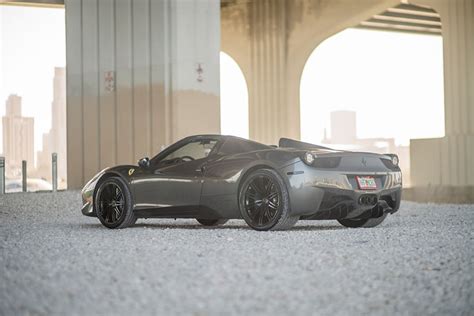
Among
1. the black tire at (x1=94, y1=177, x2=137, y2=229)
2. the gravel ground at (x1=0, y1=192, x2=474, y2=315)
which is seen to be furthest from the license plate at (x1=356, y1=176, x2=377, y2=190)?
the black tire at (x1=94, y1=177, x2=137, y2=229)

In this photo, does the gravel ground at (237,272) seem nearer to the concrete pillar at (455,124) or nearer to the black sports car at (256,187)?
the black sports car at (256,187)

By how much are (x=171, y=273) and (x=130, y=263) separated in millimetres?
629

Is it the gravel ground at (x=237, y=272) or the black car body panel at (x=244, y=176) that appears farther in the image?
the black car body panel at (x=244, y=176)

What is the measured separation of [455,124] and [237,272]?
15775 millimetres

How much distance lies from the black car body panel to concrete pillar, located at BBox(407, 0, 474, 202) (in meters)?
11.3

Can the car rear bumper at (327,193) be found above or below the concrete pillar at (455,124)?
below

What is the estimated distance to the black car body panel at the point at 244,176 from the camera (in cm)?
810

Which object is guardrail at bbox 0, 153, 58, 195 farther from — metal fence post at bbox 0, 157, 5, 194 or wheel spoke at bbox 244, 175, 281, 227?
wheel spoke at bbox 244, 175, 281, 227

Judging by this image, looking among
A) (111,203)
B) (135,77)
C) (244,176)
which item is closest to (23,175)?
(135,77)

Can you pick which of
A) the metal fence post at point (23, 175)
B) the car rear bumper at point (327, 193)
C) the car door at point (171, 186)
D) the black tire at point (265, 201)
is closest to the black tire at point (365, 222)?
the car rear bumper at point (327, 193)

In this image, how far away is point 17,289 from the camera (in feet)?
16.2

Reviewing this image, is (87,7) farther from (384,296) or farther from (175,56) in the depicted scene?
(384,296)

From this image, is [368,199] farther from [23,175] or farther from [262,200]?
[23,175]

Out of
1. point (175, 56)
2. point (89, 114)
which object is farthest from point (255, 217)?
point (89, 114)
